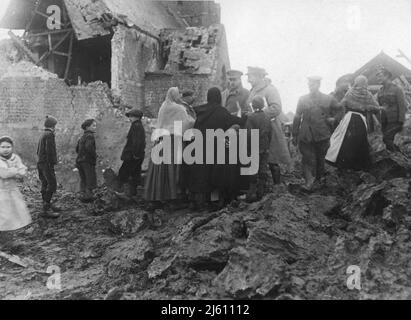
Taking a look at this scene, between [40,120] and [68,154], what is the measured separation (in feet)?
4.13

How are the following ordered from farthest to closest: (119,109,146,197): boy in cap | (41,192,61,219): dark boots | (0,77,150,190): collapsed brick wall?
(0,77,150,190): collapsed brick wall, (41,192,61,219): dark boots, (119,109,146,197): boy in cap

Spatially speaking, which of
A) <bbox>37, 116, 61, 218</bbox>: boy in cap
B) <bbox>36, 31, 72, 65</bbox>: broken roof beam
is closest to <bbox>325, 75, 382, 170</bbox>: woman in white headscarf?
<bbox>37, 116, 61, 218</bbox>: boy in cap

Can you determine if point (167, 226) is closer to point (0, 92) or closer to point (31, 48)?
point (0, 92)

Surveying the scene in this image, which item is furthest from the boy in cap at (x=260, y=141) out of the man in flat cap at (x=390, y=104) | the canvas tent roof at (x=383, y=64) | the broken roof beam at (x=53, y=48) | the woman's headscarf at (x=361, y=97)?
the canvas tent roof at (x=383, y=64)

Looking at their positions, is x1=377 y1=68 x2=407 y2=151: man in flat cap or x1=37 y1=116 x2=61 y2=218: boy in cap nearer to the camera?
x1=377 y1=68 x2=407 y2=151: man in flat cap

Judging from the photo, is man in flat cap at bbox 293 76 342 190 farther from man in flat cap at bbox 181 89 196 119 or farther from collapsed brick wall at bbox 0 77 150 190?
collapsed brick wall at bbox 0 77 150 190

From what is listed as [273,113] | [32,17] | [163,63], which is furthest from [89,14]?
[273,113]

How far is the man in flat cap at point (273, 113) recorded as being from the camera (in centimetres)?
664

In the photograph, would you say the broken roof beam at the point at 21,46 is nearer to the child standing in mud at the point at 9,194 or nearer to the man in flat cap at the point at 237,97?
the child standing in mud at the point at 9,194

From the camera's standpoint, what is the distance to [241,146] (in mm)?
6270

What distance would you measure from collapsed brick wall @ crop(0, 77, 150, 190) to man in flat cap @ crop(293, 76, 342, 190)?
18.3 feet

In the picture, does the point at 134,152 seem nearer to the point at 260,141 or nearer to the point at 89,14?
the point at 260,141

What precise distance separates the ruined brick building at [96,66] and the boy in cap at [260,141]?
498 centimetres

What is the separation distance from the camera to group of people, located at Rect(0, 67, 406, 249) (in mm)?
6145
